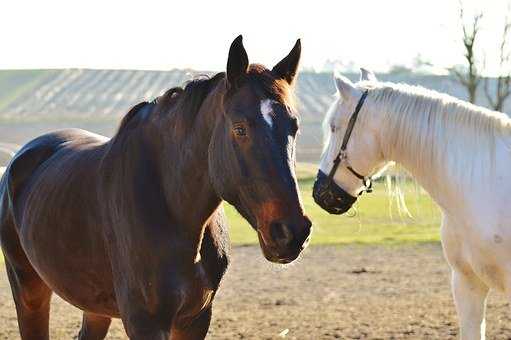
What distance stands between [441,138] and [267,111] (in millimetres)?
2086

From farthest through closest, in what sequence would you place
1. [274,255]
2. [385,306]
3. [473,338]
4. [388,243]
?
[388,243] → [385,306] → [473,338] → [274,255]

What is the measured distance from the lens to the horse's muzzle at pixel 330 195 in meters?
5.13

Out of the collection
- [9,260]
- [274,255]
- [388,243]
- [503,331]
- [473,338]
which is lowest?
[388,243]

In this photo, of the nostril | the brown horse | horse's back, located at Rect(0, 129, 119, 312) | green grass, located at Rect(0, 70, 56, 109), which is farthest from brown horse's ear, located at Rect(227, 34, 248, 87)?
green grass, located at Rect(0, 70, 56, 109)

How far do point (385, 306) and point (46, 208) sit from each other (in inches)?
211

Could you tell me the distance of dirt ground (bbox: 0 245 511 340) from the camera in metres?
7.32

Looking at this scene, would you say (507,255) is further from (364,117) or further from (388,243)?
(388,243)

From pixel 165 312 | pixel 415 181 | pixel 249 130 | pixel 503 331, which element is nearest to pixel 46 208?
pixel 165 312

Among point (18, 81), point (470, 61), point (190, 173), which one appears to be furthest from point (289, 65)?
point (18, 81)

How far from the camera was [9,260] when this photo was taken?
4.95m

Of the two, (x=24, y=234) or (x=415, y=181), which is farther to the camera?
(x=415, y=181)

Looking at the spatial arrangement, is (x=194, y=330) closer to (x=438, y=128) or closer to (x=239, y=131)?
(x=239, y=131)

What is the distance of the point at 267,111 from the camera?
302cm

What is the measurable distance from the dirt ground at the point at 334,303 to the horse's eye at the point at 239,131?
13.1ft
